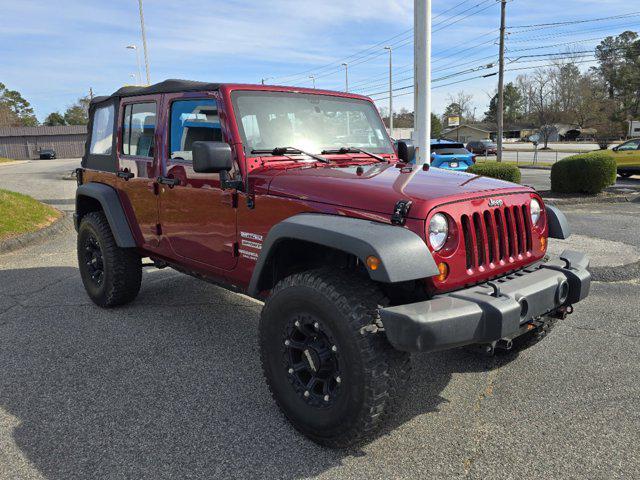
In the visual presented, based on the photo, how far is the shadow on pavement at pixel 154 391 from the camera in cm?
262

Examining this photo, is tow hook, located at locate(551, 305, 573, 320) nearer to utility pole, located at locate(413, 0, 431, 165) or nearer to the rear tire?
the rear tire

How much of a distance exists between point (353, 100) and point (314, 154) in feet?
2.75

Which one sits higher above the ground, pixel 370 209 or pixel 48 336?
pixel 370 209

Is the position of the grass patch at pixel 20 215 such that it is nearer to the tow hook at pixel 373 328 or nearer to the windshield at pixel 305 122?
the windshield at pixel 305 122

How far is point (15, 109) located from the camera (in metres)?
91.9

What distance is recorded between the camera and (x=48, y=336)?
14.1 feet

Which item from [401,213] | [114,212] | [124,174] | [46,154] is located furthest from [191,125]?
[46,154]

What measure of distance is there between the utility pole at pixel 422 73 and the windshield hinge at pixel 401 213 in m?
5.34

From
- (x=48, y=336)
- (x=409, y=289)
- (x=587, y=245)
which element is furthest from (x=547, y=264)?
(x=587, y=245)

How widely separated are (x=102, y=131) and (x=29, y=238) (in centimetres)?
421

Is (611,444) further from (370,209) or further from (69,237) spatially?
(69,237)

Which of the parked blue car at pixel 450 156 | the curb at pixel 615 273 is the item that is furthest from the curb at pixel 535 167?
the curb at pixel 615 273

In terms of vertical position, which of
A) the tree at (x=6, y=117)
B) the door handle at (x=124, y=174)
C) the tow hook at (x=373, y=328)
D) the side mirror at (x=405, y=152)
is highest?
the tree at (x=6, y=117)

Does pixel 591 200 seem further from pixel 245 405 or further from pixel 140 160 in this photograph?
pixel 245 405
